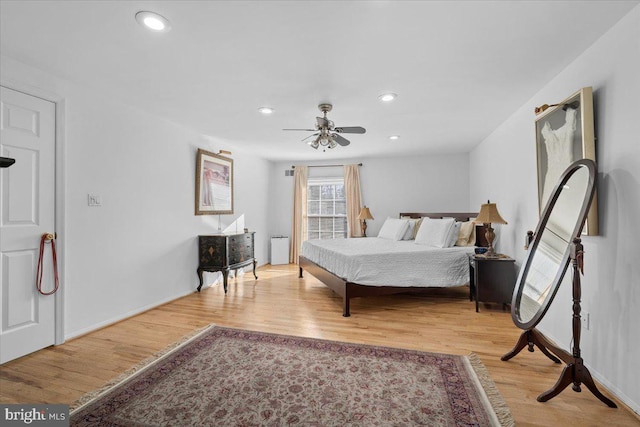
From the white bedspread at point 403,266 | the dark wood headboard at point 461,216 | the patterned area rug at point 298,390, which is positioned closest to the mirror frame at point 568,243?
the patterned area rug at point 298,390

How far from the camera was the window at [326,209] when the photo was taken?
6781 millimetres

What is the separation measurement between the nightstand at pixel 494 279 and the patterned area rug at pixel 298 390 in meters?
1.41

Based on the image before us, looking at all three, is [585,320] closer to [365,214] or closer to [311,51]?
[311,51]

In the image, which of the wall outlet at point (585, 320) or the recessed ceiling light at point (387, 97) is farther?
the recessed ceiling light at point (387, 97)

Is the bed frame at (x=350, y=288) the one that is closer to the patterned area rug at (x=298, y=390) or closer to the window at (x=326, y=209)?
the patterned area rug at (x=298, y=390)

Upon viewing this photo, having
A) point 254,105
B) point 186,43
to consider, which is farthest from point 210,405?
point 254,105

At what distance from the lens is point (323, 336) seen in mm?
2828

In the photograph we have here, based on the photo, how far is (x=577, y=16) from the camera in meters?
1.84

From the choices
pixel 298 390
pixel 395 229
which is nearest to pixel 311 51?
pixel 298 390

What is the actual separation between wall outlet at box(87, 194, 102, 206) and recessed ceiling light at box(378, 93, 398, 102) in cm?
303

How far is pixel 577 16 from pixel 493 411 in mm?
2417

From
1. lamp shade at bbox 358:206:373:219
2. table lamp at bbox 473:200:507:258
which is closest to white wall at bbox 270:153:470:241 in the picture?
lamp shade at bbox 358:206:373:219

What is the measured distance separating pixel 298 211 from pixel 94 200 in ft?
13.7

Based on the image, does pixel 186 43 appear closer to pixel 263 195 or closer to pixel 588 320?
pixel 588 320
